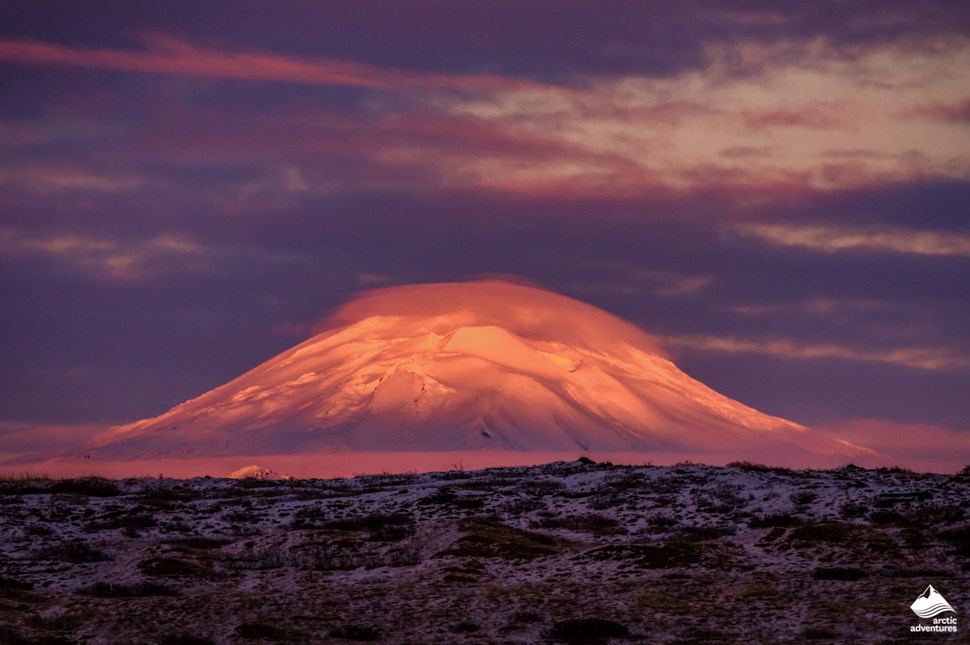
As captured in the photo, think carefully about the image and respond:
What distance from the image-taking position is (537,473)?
206ft

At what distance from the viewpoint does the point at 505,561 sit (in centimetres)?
3831

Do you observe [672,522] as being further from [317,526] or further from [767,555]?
[317,526]

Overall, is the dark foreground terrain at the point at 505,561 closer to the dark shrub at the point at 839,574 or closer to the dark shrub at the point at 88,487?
the dark shrub at the point at 839,574

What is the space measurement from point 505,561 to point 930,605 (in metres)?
12.2

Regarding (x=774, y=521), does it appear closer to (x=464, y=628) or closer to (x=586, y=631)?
(x=586, y=631)

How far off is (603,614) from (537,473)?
102ft

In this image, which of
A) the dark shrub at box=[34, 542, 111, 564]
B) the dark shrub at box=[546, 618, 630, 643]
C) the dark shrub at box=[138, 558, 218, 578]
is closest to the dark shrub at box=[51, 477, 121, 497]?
the dark shrub at box=[34, 542, 111, 564]

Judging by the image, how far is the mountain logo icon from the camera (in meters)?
29.8

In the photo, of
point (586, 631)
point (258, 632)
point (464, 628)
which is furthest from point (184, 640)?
point (586, 631)

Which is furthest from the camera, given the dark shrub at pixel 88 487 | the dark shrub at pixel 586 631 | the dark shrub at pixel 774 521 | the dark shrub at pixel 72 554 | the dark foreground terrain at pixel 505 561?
the dark shrub at pixel 88 487

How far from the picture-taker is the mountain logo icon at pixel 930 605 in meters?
29.8

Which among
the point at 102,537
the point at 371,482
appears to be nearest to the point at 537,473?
the point at 371,482

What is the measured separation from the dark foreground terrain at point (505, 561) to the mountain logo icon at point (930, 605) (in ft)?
0.82

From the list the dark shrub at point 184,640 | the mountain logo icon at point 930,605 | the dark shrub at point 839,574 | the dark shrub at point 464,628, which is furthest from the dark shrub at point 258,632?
the mountain logo icon at point 930,605
